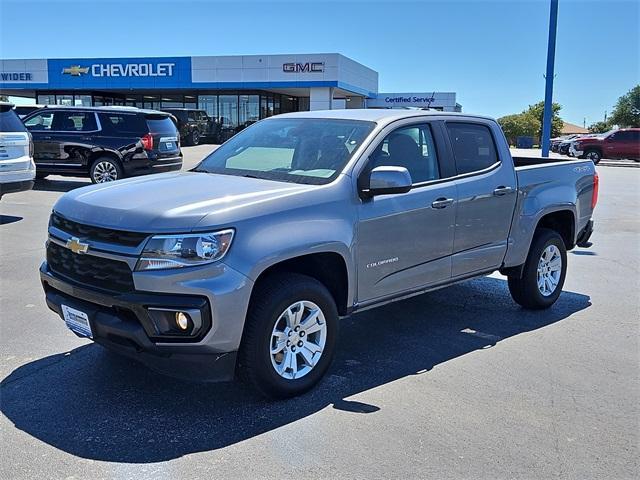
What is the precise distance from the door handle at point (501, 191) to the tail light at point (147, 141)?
33.8 feet

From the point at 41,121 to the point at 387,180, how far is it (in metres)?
Result: 12.5

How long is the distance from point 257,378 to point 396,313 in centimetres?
243

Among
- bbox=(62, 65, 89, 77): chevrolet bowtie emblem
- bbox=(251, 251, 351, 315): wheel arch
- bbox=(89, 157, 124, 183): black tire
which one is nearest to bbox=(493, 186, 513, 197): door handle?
bbox=(251, 251, 351, 315): wheel arch

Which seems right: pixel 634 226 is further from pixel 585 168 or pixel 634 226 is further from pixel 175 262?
pixel 175 262

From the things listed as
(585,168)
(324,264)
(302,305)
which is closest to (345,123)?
(324,264)

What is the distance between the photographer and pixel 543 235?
6141 millimetres

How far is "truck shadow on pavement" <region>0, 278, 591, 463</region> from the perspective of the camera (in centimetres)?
347

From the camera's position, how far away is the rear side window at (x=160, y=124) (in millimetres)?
14258

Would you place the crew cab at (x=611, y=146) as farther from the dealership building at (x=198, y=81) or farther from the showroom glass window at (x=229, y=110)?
the showroom glass window at (x=229, y=110)

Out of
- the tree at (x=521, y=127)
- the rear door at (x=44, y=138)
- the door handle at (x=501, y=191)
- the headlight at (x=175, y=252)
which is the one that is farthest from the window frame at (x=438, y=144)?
the tree at (x=521, y=127)

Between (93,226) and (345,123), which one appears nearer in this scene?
(93,226)

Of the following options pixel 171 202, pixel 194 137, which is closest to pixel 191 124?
pixel 194 137

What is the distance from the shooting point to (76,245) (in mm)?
3830

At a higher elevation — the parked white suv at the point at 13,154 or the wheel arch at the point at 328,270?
the parked white suv at the point at 13,154
